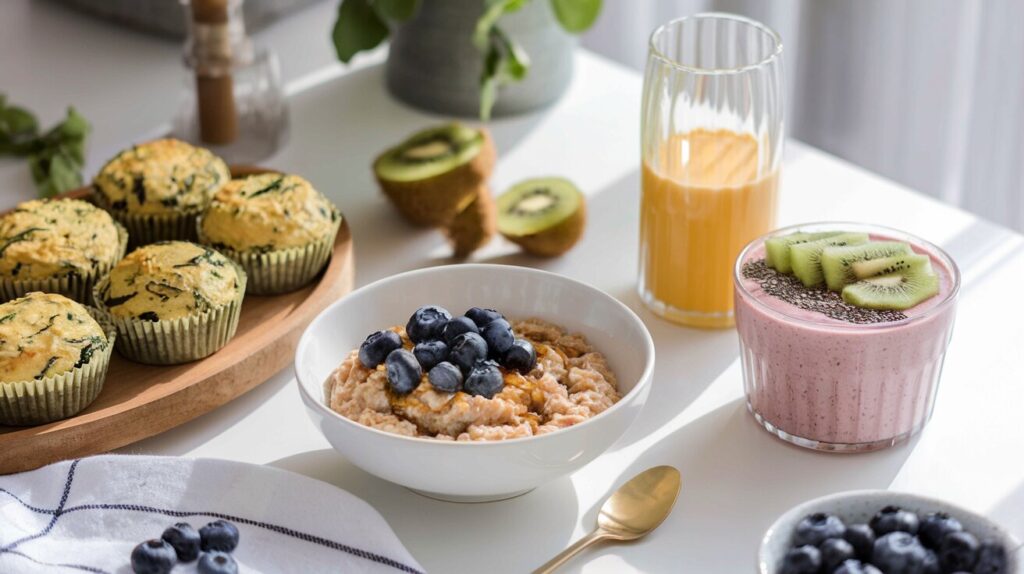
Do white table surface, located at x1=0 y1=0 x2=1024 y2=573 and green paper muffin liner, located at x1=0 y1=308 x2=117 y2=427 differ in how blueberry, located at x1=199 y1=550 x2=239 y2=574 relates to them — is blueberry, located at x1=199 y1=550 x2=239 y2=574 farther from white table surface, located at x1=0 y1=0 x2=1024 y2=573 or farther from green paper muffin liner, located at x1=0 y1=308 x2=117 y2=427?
green paper muffin liner, located at x1=0 y1=308 x2=117 y2=427

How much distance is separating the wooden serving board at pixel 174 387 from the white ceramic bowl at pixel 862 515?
0.64 m

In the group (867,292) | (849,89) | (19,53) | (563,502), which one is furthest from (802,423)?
(19,53)

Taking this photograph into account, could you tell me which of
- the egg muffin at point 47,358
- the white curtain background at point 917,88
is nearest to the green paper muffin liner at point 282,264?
the egg muffin at point 47,358

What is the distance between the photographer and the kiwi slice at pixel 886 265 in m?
1.26

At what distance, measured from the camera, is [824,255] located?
127 centimetres

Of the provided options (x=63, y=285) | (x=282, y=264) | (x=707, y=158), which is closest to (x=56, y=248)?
(x=63, y=285)

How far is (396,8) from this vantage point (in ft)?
5.71

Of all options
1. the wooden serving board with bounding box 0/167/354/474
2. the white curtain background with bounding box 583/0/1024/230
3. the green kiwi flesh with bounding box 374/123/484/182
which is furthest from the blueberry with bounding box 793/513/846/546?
the white curtain background with bounding box 583/0/1024/230

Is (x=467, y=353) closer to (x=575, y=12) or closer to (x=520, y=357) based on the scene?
(x=520, y=357)

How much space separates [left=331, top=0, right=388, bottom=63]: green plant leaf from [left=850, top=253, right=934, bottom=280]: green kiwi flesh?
84 centimetres

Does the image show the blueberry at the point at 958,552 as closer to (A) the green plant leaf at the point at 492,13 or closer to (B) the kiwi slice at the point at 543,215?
(B) the kiwi slice at the point at 543,215

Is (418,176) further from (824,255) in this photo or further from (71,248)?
(824,255)

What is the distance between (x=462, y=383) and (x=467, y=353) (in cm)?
3

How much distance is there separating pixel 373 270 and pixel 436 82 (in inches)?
19.0
